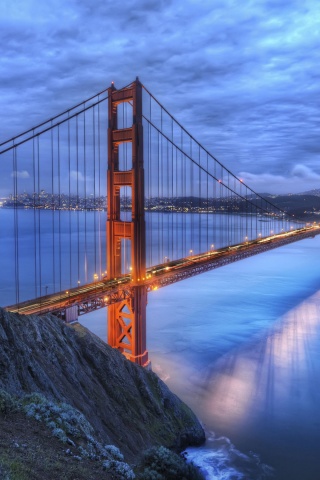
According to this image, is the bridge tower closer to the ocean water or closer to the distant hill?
the ocean water

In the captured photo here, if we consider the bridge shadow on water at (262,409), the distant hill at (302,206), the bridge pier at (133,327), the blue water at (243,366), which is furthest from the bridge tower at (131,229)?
the distant hill at (302,206)

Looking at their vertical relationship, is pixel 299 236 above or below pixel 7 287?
above

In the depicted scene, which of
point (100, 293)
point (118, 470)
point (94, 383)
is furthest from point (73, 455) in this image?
point (100, 293)

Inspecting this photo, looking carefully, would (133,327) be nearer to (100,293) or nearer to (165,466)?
(100,293)

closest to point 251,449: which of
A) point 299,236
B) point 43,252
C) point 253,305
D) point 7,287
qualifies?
point 253,305

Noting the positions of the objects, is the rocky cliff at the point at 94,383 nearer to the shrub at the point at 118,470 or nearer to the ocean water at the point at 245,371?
the ocean water at the point at 245,371

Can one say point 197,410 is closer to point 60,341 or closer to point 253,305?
point 60,341
